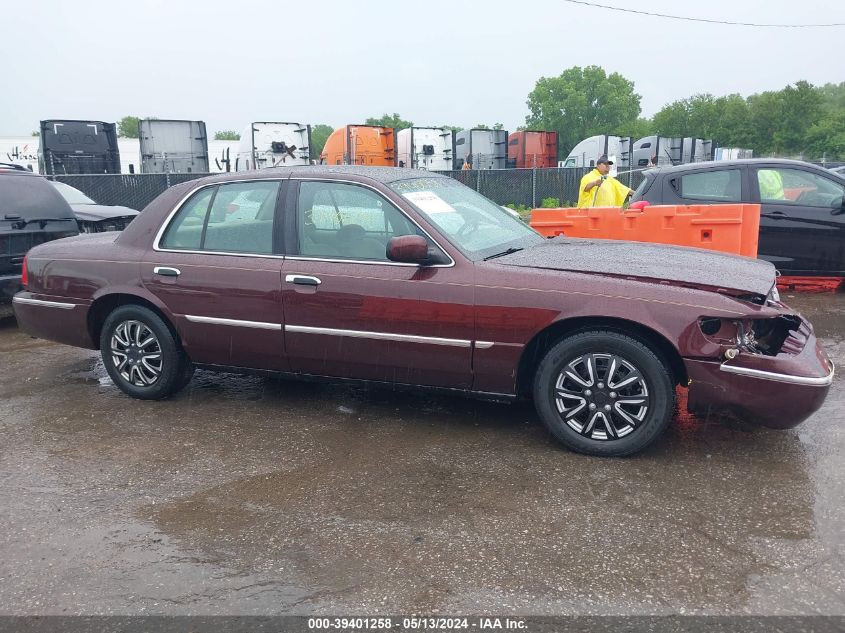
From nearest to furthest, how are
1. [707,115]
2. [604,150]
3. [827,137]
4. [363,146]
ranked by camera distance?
[363,146], [604,150], [827,137], [707,115]

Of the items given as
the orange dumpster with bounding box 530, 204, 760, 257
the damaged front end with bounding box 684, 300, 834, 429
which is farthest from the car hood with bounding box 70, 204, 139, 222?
the damaged front end with bounding box 684, 300, 834, 429

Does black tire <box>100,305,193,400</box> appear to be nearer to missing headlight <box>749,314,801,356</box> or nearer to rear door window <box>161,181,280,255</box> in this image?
rear door window <box>161,181,280,255</box>

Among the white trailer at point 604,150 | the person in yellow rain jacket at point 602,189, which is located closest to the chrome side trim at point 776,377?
the person in yellow rain jacket at point 602,189

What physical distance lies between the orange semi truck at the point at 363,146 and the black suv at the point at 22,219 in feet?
45.6

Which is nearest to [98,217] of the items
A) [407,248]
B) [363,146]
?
[407,248]

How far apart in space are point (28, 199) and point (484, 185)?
40.8 ft

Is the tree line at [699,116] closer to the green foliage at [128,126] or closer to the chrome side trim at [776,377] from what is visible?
the green foliage at [128,126]

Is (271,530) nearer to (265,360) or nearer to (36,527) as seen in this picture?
(36,527)

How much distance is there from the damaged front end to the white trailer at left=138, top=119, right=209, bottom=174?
1875 cm

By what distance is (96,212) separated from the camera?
10.2 m

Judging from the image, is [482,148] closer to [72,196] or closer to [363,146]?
[363,146]

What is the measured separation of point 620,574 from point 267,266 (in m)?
2.72

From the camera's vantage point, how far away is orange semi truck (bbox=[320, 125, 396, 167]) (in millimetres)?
21297

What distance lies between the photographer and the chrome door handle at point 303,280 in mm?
4348
